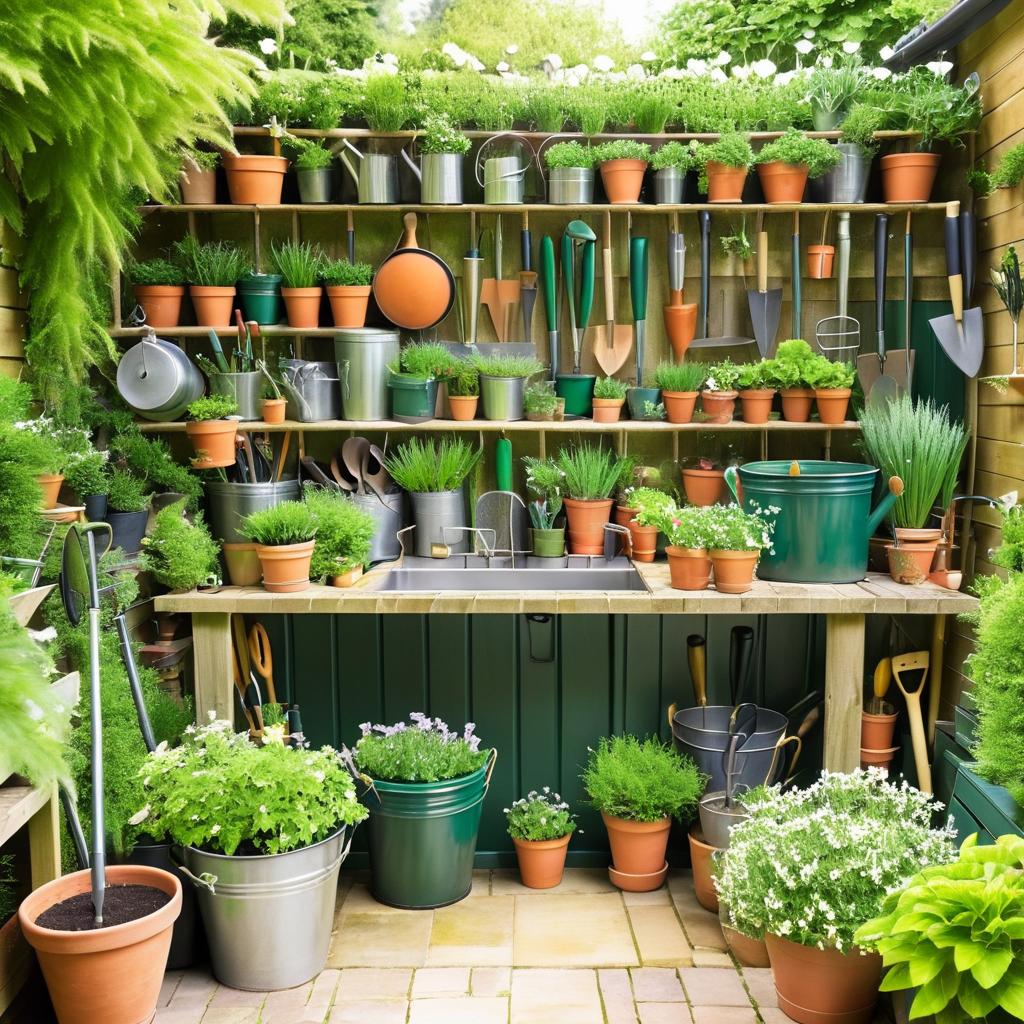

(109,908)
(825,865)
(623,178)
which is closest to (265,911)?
(109,908)

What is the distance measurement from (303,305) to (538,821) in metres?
1.86

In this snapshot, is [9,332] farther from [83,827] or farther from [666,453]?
[666,453]

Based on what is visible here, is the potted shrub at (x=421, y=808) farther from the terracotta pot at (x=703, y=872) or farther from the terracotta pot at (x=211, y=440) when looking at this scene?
the terracotta pot at (x=211, y=440)

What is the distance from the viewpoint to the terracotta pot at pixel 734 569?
10.7 feet

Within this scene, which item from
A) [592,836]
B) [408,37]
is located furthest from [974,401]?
[408,37]

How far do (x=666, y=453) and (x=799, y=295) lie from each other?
0.71 meters

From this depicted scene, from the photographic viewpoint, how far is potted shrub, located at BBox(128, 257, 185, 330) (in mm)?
3664

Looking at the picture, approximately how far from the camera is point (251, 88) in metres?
3.05

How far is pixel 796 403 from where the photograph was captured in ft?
12.3

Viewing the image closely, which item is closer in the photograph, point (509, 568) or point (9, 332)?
point (9, 332)

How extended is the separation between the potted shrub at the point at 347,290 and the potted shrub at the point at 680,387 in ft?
3.38

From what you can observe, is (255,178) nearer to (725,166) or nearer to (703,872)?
(725,166)

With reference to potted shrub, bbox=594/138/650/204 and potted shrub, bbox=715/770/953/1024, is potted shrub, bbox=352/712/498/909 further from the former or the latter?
potted shrub, bbox=594/138/650/204

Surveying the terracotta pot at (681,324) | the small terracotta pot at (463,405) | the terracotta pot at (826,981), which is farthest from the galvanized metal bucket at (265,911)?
the terracotta pot at (681,324)
